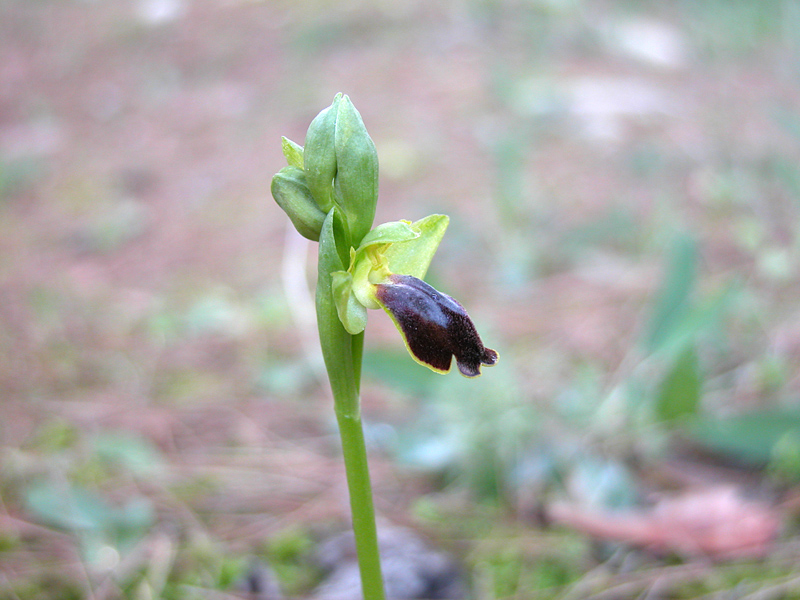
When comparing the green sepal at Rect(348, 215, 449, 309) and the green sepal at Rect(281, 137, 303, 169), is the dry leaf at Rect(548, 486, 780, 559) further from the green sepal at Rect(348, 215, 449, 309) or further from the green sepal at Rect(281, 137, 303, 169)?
the green sepal at Rect(281, 137, 303, 169)

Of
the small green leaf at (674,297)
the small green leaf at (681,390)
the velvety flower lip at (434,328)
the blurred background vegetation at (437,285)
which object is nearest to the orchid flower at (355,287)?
the velvety flower lip at (434,328)

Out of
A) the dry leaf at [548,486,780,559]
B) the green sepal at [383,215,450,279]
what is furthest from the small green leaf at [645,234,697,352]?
the green sepal at [383,215,450,279]

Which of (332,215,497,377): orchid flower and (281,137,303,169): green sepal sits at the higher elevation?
(281,137,303,169): green sepal

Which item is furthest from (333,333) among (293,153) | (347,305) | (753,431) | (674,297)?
(674,297)

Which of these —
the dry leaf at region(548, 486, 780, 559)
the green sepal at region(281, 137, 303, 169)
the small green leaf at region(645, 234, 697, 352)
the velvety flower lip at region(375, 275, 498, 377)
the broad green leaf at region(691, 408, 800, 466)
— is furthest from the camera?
the small green leaf at region(645, 234, 697, 352)

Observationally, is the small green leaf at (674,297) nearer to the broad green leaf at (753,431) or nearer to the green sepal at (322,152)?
the broad green leaf at (753,431)

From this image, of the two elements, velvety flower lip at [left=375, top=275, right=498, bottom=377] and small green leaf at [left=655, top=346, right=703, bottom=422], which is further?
small green leaf at [left=655, top=346, right=703, bottom=422]

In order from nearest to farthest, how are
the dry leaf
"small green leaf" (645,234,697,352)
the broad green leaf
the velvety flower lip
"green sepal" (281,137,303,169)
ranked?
the velvety flower lip, "green sepal" (281,137,303,169), the dry leaf, the broad green leaf, "small green leaf" (645,234,697,352)
